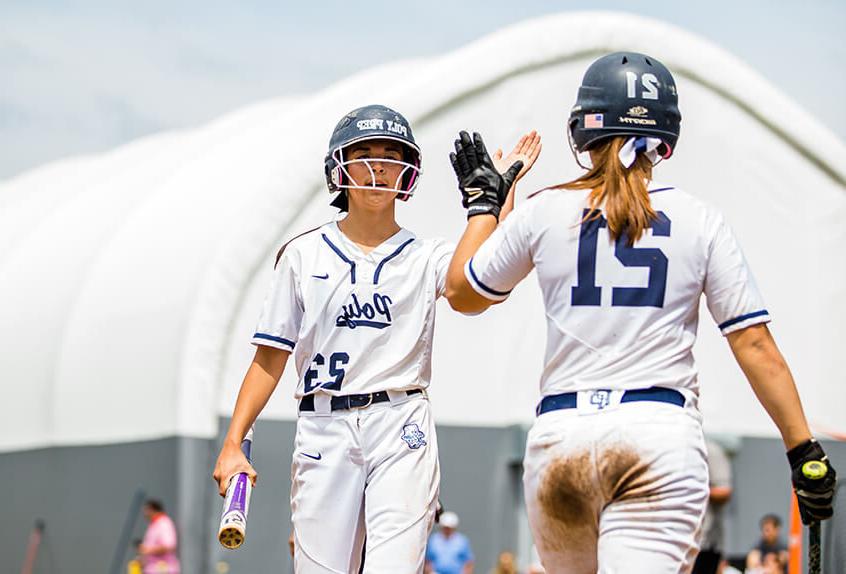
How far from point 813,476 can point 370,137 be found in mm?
2160

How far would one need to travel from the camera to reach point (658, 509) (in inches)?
153

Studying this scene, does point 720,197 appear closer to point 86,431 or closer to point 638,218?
point 86,431

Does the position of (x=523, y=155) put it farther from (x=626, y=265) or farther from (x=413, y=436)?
(x=626, y=265)

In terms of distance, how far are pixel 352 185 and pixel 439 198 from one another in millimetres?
9853

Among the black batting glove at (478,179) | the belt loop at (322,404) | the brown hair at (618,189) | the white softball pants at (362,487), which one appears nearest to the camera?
the brown hair at (618,189)

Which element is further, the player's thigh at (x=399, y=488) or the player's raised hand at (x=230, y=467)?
the player's raised hand at (x=230, y=467)

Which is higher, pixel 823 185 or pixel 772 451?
pixel 823 185

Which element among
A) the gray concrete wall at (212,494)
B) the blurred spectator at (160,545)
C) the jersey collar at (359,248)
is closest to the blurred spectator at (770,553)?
the gray concrete wall at (212,494)

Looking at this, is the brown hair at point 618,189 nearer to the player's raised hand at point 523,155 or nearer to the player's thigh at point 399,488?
the player's raised hand at point 523,155

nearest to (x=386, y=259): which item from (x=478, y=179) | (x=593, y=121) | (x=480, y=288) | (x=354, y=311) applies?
(x=354, y=311)

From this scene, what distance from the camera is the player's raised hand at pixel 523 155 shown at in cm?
516

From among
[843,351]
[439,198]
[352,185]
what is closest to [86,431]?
[439,198]

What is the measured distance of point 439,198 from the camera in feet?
50.5

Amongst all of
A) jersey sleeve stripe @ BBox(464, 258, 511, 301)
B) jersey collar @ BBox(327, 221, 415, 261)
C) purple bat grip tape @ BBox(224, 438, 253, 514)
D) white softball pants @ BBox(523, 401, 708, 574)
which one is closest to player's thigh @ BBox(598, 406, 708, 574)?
white softball pants @ BBox(523, 401, 708, 574)
